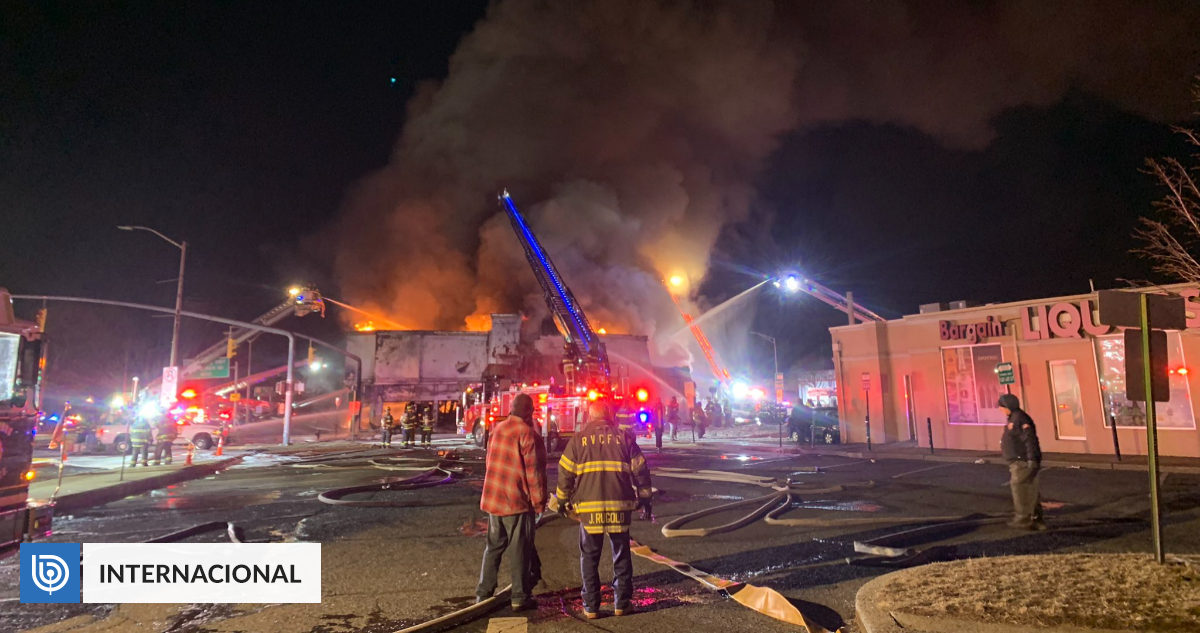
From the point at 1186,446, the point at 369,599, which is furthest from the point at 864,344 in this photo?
the point at 369,599

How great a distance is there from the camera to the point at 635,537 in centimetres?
682

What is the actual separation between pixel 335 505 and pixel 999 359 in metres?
18.0

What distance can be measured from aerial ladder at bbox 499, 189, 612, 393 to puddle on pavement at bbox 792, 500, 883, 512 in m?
9.46

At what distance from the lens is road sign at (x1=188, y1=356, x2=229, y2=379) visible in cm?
3650

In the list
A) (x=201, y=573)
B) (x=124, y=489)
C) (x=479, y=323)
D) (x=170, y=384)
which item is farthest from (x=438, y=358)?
(x=201, y=573)

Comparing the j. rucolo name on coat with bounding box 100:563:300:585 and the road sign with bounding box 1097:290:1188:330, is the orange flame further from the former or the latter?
the road sign with bounding box 1097:290:1188:330

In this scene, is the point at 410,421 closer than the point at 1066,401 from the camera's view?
No

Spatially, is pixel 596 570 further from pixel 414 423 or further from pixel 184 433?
pixel 184 433

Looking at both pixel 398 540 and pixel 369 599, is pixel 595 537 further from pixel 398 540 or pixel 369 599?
pixel 398 540

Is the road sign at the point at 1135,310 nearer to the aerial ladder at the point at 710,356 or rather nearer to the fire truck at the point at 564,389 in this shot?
the fire truck at the point at 564,389

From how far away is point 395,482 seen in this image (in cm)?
1142

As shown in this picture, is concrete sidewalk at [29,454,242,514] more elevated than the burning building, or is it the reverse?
the burning building

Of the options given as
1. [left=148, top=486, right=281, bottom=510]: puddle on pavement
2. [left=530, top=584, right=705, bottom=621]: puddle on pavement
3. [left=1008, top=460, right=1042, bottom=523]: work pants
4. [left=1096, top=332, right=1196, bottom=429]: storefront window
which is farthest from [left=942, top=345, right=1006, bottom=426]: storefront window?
[left=148, top=486, right=281, bottom=510]: puddle on pavement

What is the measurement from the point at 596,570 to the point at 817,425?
1865 centimetres
